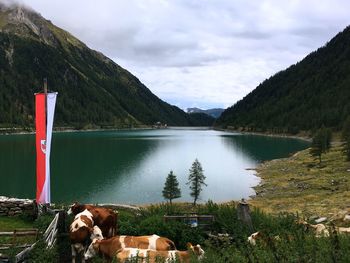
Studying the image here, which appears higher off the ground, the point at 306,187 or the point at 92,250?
the point at 92,250

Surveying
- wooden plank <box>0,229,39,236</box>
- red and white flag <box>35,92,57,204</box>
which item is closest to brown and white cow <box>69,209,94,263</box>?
wooden plank <box>0,229,39,236</box>

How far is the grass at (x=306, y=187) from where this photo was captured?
44625 millimetres

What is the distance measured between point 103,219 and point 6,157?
330 feet

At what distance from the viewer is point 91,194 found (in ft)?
208

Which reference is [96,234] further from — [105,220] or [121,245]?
[121,245]

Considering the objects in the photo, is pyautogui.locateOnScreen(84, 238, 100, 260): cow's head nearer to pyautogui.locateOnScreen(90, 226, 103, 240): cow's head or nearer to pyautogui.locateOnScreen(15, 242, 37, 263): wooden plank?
pyautogui.locateOnScreen(90, 226, 103, 240): cow's head

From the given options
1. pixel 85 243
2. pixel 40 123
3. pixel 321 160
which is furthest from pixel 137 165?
pixel 85 243

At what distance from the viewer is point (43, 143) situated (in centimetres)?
2425

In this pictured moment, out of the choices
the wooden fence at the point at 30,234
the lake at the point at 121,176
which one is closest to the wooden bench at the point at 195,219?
the wooden fence at the point at 30,234

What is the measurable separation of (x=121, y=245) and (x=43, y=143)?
37.3 ft

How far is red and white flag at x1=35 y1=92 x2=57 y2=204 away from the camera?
23.9 meters

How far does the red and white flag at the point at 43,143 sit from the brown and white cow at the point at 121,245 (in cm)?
916

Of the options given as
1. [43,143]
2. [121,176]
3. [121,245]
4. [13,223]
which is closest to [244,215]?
[121,245]

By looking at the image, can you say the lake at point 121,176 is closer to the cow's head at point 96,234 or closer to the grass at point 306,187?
the grass at point 306,187
